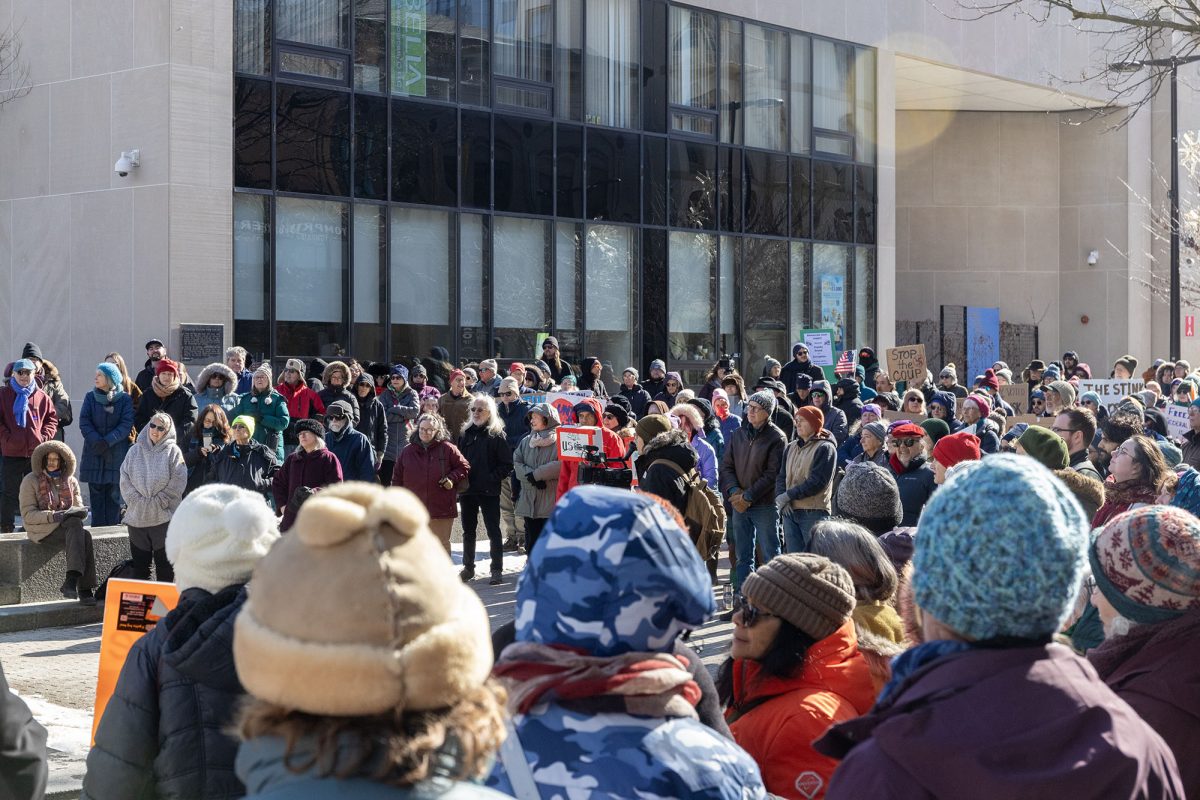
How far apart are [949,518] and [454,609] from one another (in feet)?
3.23

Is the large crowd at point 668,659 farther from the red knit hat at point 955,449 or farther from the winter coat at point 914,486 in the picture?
the winter coat at point 914,486

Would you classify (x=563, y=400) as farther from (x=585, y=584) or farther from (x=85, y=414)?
(x=585, y=584)

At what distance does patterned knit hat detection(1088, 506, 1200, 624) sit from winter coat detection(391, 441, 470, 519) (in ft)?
32.5

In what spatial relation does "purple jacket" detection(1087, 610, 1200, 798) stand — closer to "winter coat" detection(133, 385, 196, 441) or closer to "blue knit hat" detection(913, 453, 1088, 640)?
"blue knit hat" detection(913, 453, 1088, 640)

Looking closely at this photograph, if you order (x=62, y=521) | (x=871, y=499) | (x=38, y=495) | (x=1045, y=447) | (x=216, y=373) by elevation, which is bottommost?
(x=62, y=521)

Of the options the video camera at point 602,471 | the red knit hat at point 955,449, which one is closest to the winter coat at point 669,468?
the video camera at point 602,471

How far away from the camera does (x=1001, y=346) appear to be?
122ft

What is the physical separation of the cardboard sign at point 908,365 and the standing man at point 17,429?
38.9ft

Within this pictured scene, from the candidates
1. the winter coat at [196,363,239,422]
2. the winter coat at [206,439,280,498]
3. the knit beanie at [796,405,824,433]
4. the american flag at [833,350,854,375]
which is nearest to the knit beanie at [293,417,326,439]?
the winter coat at [206,439,280,498]

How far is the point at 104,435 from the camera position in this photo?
14.1 meters

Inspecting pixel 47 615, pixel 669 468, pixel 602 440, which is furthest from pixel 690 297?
pixel 47 615

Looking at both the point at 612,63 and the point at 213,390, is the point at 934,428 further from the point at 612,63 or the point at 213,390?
the point at 612,63

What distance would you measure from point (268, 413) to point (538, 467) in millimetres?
3222

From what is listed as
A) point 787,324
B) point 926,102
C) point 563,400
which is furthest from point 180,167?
point 926,102
